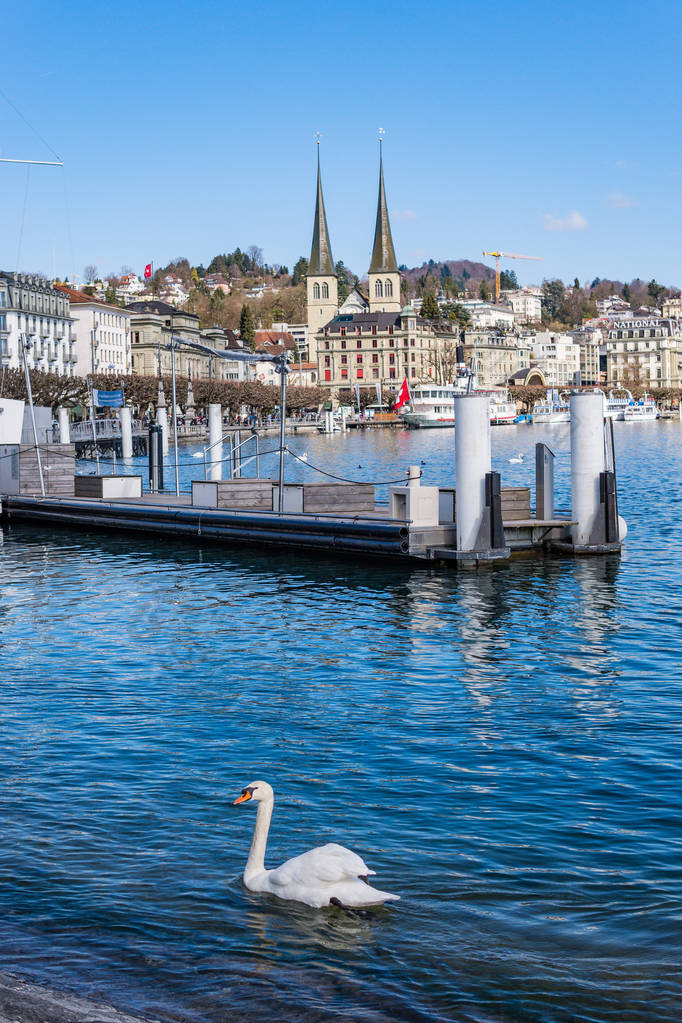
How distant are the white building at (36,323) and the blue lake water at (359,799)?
107 meters

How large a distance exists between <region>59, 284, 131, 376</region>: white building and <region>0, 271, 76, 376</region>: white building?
309 cm

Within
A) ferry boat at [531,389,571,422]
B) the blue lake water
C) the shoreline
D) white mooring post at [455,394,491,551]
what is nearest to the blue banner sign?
white mooring post at [455,394,491,551]

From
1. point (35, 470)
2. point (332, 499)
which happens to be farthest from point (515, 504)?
point (35, 470)

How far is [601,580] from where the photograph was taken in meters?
24.8

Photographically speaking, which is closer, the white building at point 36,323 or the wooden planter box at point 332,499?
the wooden planter box at point 332,499

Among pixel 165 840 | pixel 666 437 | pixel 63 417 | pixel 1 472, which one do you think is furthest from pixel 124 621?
pixel 666 437

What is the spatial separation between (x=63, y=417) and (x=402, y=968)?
48.1 meters

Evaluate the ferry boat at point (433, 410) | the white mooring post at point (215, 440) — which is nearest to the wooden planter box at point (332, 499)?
the white mooring post at point (215, 440)

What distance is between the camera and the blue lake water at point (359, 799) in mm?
7879

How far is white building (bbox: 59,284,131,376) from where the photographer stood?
15200 cm

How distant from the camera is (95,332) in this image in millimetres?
148750

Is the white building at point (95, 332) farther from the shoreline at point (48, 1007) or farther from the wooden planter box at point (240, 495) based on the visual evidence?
the shoreline at point (48, 1007)

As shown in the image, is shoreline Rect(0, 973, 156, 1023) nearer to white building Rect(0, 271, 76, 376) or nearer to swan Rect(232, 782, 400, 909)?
swan Rect(232, 782, 400, 909)

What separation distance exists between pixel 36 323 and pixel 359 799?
131 m
